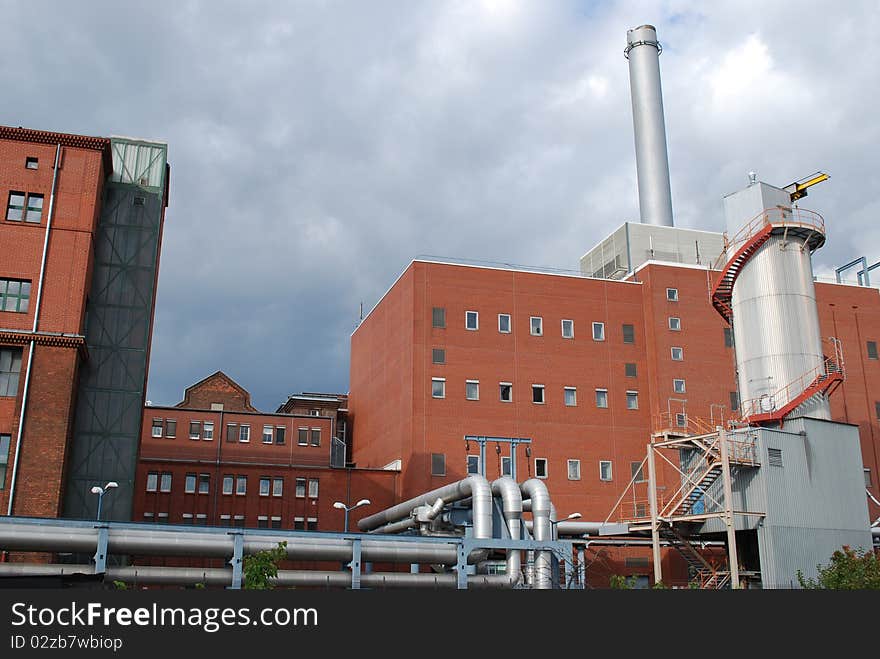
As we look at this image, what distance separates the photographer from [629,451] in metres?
57.7

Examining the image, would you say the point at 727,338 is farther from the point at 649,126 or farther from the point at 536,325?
the point at 649,126

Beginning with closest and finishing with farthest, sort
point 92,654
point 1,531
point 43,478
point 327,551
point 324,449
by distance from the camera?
1. point 92,654
2. point 1,531
3. point 327,551
4. point 43,478
5. point 324,449

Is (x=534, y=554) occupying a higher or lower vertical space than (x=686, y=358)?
lower

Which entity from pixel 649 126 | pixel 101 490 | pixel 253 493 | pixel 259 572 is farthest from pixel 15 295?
pixel 649 126

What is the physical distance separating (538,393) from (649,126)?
3746 centimetres

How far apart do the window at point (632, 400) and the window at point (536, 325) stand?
7068 mm

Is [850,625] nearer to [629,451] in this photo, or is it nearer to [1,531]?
[1,531]

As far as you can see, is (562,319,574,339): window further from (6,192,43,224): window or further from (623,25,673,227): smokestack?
(6,192,43,224): window

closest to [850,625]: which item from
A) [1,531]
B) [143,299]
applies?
[1,531]

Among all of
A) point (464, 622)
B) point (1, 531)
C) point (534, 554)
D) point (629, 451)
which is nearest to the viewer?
point (464, 622)

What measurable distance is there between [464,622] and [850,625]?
737 centimetres

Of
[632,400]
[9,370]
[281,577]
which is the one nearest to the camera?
[281,577]

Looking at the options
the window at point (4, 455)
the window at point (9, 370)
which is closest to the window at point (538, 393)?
the window at point (9, 370)

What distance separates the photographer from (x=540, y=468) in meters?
55.4
